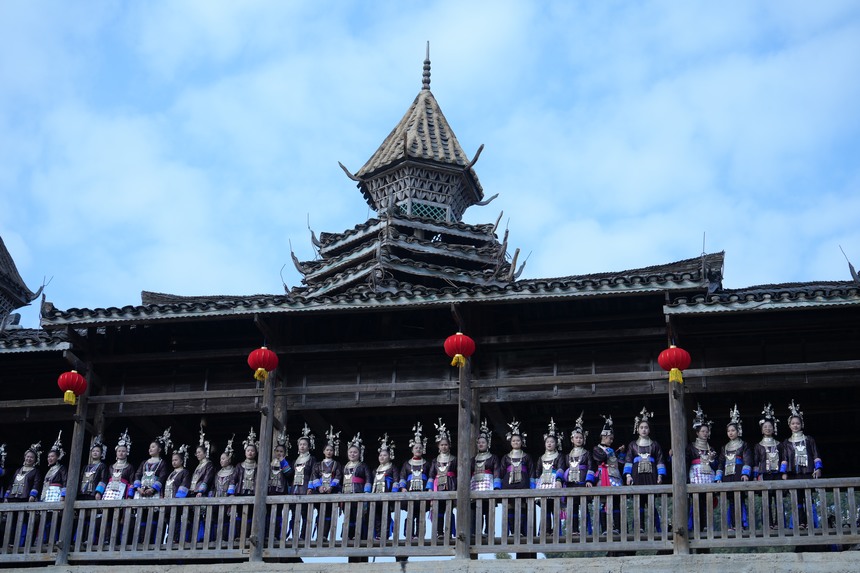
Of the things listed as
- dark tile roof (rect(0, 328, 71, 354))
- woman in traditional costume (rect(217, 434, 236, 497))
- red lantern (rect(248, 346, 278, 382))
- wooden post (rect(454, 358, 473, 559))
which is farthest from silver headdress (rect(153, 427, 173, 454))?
wooden post (rect(454, 358, 473, 559))

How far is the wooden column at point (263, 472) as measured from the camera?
16.4m

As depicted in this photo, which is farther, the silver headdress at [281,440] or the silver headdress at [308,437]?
the silver headdress at [308,437]

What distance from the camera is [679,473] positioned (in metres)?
15.5

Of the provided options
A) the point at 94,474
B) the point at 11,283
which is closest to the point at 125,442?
the point at 94,474

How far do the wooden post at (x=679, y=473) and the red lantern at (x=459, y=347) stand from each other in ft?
8.23

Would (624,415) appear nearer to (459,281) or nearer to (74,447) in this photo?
(459,281)

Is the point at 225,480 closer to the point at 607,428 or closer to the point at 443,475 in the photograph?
the point at 443,475

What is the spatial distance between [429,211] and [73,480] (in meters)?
8.80

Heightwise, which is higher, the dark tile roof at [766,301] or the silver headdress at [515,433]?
the dark tile roof at [766,301]

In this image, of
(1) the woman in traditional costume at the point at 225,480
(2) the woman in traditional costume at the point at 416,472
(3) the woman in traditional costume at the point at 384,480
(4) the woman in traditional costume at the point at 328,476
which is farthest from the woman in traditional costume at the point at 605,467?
(1) the woman in traditional costume at the point at 225,480

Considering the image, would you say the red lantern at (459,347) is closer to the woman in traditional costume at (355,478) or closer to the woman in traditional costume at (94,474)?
the woman in traditional costume at (355,478)

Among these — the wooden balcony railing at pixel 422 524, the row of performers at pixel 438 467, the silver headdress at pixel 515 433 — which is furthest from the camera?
the silver headdress at pixel 515 433

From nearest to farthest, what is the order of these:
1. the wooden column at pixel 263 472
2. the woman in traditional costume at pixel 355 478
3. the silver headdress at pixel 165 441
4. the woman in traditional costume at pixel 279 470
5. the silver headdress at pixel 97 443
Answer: the wooden column at pixel 263 472 → the woman in traditional costume at pixel 355 478 → the woman in traditional costume at pixel 279 470 → the silver headdress at pixel 97 443 → the silver headdress at pixel 165 441

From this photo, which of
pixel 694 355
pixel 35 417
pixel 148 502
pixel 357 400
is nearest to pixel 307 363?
pixel 357 400
